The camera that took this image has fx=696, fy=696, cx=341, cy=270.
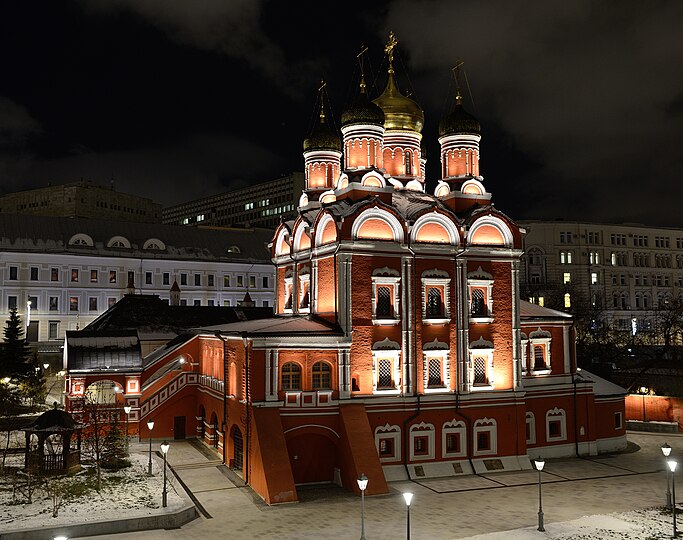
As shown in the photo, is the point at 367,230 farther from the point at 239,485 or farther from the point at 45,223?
the point at 45,223

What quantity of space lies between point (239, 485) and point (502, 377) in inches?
447

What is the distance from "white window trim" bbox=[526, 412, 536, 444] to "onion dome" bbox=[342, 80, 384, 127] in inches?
552

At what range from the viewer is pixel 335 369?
25.5 meters

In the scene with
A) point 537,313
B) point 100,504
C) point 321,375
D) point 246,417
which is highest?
point 537,313

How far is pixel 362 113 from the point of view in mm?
29812

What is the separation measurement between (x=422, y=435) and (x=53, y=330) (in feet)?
130

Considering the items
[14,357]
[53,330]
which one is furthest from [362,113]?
[53,330]

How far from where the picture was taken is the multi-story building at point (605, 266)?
7044 centimetres

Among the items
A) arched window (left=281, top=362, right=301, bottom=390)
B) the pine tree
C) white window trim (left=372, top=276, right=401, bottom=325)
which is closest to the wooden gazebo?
arched window (left=281, top=362, right=301, bottom=390)

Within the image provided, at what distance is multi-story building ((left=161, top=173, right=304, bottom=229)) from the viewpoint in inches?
4574

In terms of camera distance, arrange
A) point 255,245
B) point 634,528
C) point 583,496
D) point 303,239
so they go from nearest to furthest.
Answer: point 634,528, point 583,496, point 303,239, point 255,245

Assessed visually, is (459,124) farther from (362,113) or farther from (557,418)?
(557,418)

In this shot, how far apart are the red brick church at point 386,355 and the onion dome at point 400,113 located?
0.22ft

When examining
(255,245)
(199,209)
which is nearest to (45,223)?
(255,245)
